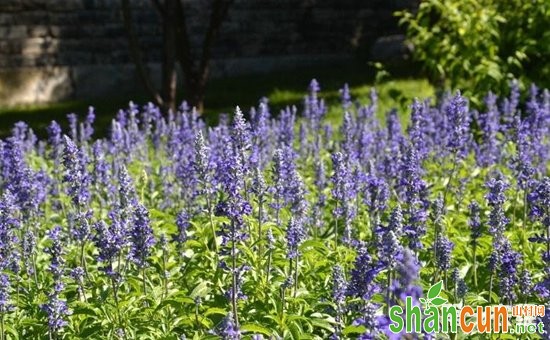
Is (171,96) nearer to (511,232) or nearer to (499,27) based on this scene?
(499,27)

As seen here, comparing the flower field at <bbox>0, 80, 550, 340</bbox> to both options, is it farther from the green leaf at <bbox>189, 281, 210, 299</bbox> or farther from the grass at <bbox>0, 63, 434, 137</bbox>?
the grass at <bbox>0, 63, 434, 137</bbox>

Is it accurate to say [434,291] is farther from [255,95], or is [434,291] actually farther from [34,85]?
[34,85]

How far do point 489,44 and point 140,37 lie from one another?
959 centimetres

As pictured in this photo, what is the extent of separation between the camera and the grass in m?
15.5

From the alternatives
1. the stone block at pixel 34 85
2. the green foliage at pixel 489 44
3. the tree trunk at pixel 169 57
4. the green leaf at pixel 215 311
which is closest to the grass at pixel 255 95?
the stone block at pixel 34 85

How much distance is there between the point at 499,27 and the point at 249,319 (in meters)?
8.09

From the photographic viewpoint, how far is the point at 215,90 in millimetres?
17875

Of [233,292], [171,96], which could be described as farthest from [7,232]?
[171,96]

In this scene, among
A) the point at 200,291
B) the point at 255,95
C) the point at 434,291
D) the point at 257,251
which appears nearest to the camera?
the point at 434,291

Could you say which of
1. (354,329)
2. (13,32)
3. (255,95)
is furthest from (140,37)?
(354,329)

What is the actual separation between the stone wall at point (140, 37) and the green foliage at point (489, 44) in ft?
27.0

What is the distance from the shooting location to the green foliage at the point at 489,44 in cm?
1095

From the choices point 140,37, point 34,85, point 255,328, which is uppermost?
point 140,37

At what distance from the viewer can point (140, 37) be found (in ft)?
61.8
